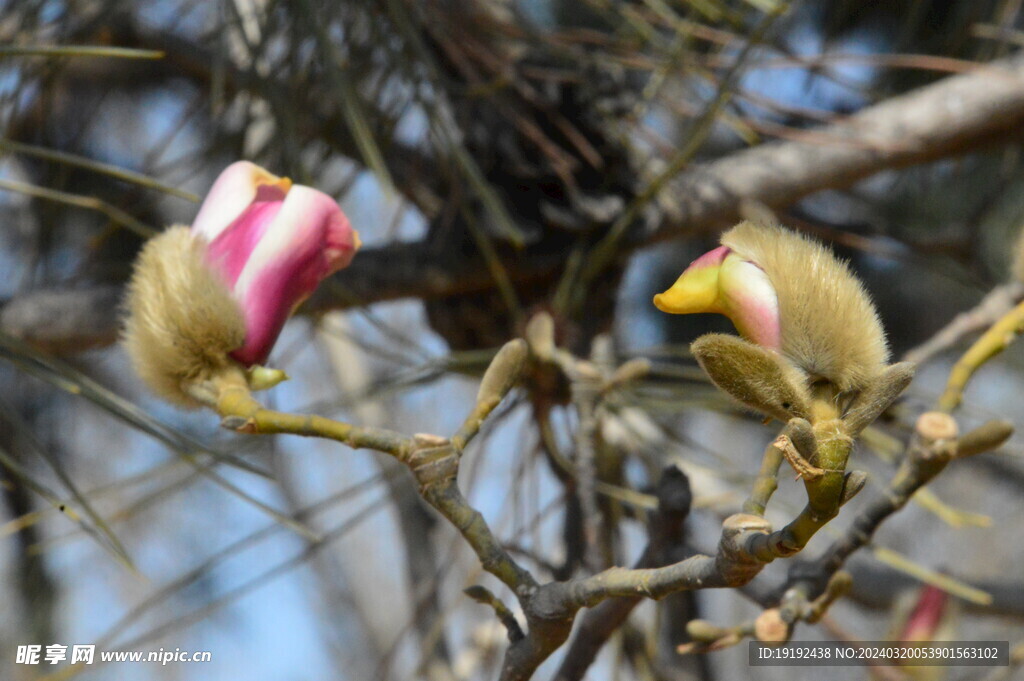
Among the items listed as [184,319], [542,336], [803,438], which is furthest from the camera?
[542,336]

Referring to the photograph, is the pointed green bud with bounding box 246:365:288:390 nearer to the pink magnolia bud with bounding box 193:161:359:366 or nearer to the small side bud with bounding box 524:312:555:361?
the pink magnolia bud with bounding box 193:161:359:366

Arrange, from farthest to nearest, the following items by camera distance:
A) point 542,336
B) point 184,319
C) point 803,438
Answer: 1. point 542,336
2. point 184,319
3. point 803,438

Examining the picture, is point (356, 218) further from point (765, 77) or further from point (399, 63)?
point (399, 63)

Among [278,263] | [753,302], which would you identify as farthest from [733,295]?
[278,263]

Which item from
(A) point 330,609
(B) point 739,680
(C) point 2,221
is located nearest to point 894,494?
(C) point 2,221

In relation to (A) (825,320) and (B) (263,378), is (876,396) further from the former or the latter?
(B) (263,378)

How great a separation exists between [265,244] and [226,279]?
2 centimetres

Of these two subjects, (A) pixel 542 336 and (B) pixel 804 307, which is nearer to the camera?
(B) pixel 804 307

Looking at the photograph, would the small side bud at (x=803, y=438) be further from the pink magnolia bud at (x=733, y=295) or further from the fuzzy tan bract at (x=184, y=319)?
the fuzzy tan bract at (x=184, y=319)

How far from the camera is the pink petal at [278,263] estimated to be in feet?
1.12

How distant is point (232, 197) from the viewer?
A: 1.14 feet

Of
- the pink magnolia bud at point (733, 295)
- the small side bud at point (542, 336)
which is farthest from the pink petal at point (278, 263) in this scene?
the small side bud at point (542, 336)

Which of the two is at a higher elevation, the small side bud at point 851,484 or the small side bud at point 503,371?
the small side bud at point 503,371

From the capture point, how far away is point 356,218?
138 centimetres
